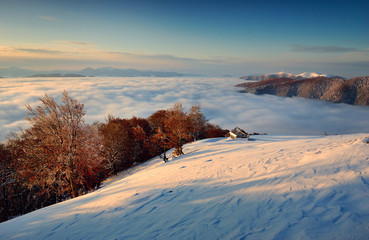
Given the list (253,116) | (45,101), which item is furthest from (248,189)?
(253,116)

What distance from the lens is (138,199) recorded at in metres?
8.22

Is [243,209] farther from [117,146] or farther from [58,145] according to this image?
[117,146]

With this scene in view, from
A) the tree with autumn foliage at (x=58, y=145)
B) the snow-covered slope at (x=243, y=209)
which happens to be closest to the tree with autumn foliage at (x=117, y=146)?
the tree with autumn foliage at (x=58, y=145)

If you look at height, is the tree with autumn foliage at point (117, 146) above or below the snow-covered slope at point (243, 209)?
below

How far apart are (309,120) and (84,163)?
699ft

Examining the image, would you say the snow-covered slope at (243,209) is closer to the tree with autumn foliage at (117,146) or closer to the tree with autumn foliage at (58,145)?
the tree with autumn foliage at (58,145)

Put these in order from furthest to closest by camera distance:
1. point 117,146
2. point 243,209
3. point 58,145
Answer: point 117,146, point 58,145, point 243,209

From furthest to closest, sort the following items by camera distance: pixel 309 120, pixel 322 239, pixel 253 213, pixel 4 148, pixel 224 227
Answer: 1. pixel 309 120
2. pixel 4 148
3. pixel 253 213
4. pixel 224 227
5. pixel 322 239

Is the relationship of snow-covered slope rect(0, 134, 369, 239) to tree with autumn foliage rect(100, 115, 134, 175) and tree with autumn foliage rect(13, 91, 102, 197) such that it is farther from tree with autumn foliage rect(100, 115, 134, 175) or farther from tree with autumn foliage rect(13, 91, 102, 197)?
tree with autumn foliage rect(100, 115, 134, 175)

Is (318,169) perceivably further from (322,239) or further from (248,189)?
(322,239)

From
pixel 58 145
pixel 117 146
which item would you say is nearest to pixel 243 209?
pixel 58 145

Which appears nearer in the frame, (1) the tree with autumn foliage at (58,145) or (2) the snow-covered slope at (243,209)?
(2) the snow-covered slope at (243,209)

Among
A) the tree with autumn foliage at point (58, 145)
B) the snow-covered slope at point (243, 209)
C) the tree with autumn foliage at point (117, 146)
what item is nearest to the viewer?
the snow-covered slope at point (243, 209)

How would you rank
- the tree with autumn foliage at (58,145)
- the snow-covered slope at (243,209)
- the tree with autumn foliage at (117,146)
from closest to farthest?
the snow-covered slope at (243,209)
the tree with autumn foliage at (58,145)
the tree with autumn foliage at (117,146)
